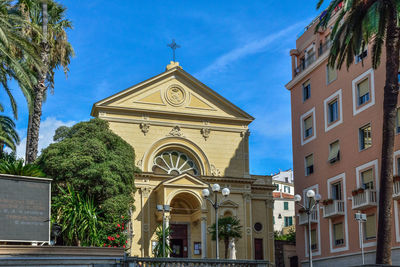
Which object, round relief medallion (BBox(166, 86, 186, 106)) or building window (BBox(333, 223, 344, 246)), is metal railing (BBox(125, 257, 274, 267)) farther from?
round relief medallion (BBox(166, 86, 186, 106))

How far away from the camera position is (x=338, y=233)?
38000mm

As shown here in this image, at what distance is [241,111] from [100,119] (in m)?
12.0

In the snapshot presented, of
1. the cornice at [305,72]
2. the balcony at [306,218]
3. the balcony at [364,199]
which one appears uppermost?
the cornice at [305,72]

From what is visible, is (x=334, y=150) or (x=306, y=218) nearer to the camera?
(x=334, y=150)

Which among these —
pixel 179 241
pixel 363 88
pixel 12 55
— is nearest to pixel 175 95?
pixel 179 241

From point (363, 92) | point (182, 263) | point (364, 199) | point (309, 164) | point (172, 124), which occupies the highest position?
point (363, 92)

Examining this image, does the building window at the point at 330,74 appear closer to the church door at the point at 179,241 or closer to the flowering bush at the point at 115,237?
the church door at the point at 179,241

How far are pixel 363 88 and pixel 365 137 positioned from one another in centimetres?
299

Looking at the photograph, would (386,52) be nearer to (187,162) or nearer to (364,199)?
(364,199)

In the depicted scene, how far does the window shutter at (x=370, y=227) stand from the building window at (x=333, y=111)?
7.67 metres

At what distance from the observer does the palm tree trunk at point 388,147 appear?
83.3 feet

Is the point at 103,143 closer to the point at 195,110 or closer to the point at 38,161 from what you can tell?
the point at 38,161

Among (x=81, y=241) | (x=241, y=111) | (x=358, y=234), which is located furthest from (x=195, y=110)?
(x=81, y=241)

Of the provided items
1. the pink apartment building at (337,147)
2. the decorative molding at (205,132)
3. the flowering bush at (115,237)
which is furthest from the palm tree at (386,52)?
the decorative molding at (205,132)
